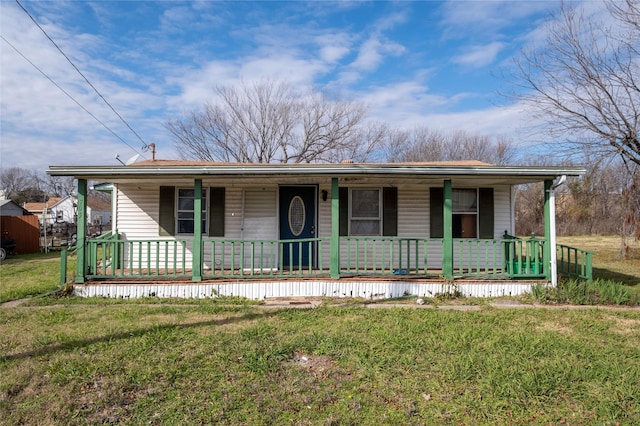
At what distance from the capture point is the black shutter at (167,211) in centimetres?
921

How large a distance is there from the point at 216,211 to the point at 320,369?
5.95m

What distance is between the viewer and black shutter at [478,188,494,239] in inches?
358

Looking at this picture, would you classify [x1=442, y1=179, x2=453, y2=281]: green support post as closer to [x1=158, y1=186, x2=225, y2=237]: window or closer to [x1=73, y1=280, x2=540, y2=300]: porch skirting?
[x1=73, y1=280, x2=540, y2=300]: porch skirting

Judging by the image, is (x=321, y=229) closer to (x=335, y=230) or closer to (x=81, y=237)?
Result: (x=335, y=230)

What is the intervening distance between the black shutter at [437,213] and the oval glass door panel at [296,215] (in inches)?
120

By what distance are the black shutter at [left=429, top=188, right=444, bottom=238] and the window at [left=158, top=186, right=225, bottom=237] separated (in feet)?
16.2

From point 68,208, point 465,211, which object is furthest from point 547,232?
point 68,208

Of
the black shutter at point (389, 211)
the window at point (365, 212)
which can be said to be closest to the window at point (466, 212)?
the black shutter at point (389, 211)

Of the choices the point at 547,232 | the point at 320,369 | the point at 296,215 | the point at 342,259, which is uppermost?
the point at 296,215

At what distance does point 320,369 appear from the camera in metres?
4.15

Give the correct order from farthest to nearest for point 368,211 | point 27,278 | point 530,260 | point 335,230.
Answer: point 27,278, point 368,211, point 530,260, point 335,230

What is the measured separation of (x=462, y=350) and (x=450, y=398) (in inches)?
45.9

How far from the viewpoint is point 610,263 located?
13.5 m

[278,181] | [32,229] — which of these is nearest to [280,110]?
[32,229]
